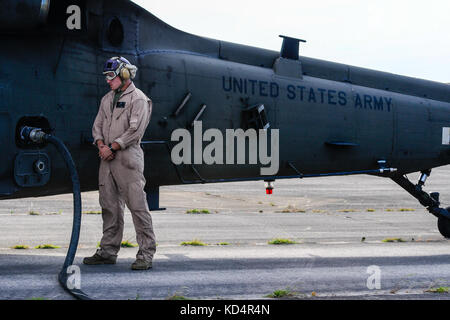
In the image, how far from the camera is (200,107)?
7.72 m

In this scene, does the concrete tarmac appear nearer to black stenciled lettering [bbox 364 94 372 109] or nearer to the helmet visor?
the helmet visor

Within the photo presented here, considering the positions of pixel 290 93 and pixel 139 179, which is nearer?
pixel 139 179

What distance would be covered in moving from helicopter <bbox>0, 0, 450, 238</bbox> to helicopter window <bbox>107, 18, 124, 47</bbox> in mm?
13

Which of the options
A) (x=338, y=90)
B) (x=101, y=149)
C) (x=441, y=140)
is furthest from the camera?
(x=441, y=140)

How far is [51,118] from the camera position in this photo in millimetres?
6457

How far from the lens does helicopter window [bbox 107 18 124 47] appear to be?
7089 mm

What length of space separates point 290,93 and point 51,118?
3559 mm

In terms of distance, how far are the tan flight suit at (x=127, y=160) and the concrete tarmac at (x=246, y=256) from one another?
0.56 meters

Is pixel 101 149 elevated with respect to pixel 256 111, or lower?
lower

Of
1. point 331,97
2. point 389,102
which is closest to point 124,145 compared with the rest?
point 331,97

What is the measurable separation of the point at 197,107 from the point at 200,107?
0.05m

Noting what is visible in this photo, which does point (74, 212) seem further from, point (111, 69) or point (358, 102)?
point (358, 102)

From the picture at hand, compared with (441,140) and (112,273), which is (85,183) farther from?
(441,140)

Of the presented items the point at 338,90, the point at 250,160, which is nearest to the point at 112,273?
the point at 250,160
